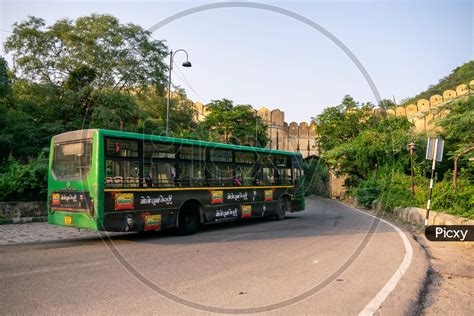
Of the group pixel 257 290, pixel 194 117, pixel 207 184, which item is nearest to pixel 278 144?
pixel 194 117

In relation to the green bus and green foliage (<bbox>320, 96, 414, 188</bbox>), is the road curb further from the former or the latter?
green foliage (<bbox>320, 96, 414, 188</bbox>)

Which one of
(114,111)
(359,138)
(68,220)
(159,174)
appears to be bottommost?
(68,220)

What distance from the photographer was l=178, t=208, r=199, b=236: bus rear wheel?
40.2ft

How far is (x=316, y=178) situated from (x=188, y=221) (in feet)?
124

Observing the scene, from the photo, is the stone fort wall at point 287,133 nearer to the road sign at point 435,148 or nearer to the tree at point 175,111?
the tree at point 175,111

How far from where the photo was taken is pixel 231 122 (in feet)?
120

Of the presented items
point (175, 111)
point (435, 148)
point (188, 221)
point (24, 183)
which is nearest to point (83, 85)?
point (175, 111)

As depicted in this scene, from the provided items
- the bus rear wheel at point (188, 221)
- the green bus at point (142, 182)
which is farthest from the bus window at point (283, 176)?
the bus rear wheel at point (188, 221)

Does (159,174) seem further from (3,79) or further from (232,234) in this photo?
(3,79)

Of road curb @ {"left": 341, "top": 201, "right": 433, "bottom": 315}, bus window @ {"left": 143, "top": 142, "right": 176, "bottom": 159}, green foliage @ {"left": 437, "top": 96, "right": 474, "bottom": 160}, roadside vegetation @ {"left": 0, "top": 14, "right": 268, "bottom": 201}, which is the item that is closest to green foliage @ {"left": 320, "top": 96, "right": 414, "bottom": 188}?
roadside vegetation @ {"left": 0, "top": 14, "right": 268, "bottom": 201}

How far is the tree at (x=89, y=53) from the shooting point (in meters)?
28.0

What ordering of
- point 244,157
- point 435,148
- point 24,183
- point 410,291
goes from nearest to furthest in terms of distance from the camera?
point 410,291 < point 435,148 < point 24,183 < point 244,157

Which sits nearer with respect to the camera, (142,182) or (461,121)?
(142,182)

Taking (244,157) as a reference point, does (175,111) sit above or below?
above
